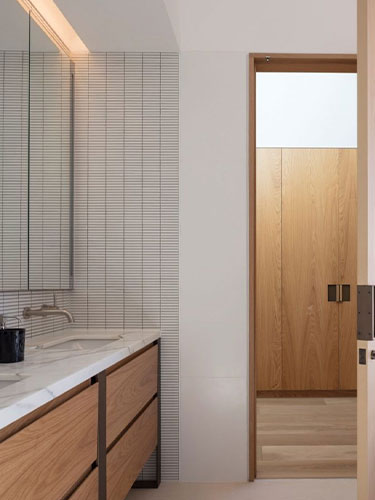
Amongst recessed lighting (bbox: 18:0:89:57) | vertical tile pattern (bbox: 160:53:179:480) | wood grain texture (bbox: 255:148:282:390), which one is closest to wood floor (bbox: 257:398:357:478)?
wood grain texture (bbox: 255:148:282:390)

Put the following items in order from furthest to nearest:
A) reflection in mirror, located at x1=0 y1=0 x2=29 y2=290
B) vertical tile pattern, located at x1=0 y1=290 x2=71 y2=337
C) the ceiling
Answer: the ceiling, vertical tile pattern, located at x1=0 y1=290 x2=71 y2=337, reflection in mirror, located at x1=0 y1=0 x2=29 y2=290

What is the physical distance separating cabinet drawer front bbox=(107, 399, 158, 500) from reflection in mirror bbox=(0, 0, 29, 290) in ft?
2.45

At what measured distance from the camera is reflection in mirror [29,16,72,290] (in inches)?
112

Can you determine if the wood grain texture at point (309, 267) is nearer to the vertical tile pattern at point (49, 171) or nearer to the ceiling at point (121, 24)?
the ceiling at point (121, 24)

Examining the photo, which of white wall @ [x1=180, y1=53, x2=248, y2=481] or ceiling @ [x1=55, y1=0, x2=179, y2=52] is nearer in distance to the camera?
ceiling @ [x1=55, y1=0, x2=179, y2=52]

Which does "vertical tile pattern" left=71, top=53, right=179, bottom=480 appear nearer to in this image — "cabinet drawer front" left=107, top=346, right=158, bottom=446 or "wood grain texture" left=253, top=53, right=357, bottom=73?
"cabinet drawer front" left=107, top=346, right=158, bottom=446

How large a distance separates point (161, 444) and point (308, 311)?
2.44m

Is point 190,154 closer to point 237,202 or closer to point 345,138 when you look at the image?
point 237,202

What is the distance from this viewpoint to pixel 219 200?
338cm

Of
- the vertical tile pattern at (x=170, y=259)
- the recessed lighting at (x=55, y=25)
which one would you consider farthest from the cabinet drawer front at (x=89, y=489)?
the recessed lighting at (x=55, y=25)

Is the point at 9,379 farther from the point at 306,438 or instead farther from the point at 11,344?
the point at 306,438

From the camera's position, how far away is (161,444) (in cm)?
333

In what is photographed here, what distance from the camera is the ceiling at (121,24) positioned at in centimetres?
279

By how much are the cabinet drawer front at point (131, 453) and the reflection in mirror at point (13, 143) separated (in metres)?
0.75
